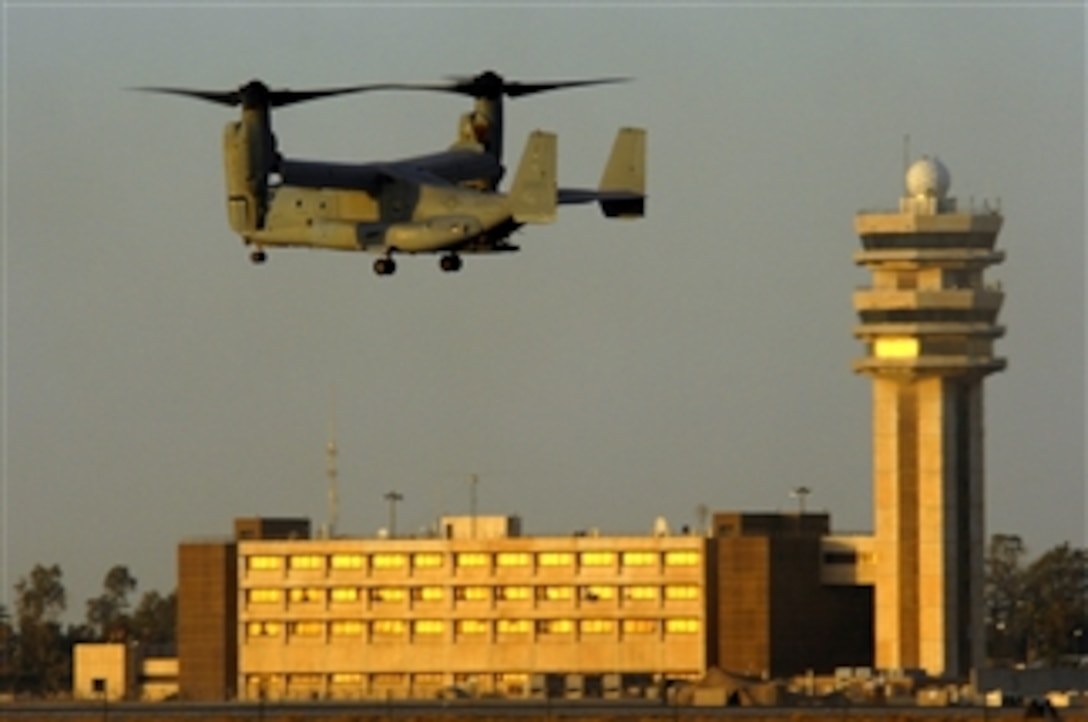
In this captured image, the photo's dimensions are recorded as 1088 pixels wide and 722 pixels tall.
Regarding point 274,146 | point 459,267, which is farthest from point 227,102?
point 459,267

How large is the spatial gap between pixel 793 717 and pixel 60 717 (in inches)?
1247

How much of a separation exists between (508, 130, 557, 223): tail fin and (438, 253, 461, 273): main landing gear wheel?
271 centimetres

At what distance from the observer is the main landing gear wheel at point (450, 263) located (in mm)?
145000

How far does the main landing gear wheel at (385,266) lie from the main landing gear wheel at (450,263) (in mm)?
1992

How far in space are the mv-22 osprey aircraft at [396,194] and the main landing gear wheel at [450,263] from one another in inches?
1.5

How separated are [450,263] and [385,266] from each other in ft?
9.01

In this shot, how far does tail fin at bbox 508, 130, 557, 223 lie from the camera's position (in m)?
146

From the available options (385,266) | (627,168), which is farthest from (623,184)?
(385,266)

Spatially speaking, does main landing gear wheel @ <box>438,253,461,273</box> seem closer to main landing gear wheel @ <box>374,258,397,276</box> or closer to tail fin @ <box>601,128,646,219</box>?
main landing gear wheel @ <box>374,258,397,276</box>

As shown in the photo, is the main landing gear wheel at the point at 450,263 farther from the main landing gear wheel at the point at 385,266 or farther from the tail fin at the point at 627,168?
the tail fin at the point at 627,168

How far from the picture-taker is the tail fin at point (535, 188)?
145750 mm

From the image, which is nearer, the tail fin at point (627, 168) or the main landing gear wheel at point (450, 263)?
the main landing gear wheel at point (450, 263)

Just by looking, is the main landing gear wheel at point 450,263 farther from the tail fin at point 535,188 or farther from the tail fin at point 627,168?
the tail fin at point 627,168

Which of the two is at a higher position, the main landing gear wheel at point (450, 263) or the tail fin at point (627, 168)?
the tail fin at point (627, 168)
